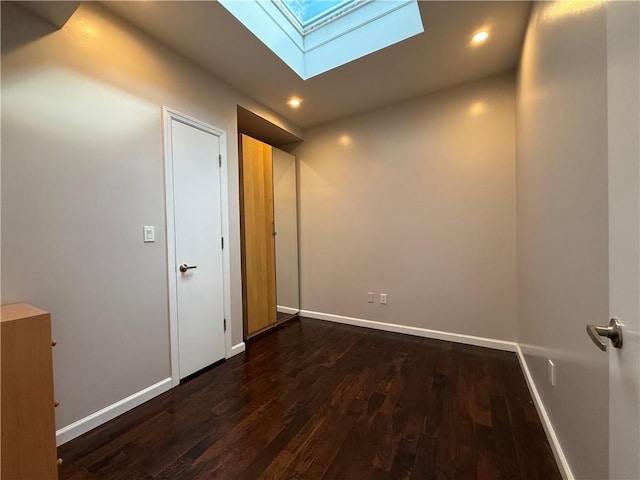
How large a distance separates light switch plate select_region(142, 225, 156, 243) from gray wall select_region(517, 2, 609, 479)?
2442 mm

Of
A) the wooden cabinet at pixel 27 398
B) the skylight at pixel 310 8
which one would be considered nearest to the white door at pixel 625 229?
the wooden cabinet at pixel 27 398

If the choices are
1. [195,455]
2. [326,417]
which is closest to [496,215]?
[326,417]

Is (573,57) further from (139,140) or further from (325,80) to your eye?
(139,140)

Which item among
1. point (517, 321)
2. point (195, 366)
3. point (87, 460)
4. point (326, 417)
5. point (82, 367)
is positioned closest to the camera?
point (87, 460)

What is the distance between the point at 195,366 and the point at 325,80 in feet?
9.58

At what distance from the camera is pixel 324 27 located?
2381mm

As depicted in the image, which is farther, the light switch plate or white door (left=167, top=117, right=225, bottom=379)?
white door (left=167, top=117, right=225, bottom=379)

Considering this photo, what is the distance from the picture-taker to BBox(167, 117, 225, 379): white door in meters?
Answer: 2.09

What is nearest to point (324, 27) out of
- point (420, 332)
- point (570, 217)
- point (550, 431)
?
point (570, 217)

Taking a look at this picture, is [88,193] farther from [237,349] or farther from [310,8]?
[310,8]

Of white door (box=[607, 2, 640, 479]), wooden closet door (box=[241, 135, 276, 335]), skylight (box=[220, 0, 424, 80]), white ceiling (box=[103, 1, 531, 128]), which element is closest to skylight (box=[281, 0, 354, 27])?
skylight (box=[220, 0, 424, 80])

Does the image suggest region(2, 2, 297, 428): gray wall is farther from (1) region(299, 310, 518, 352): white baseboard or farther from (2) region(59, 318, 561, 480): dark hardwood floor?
(1) region(299, 310, 518, 352): white baseboard

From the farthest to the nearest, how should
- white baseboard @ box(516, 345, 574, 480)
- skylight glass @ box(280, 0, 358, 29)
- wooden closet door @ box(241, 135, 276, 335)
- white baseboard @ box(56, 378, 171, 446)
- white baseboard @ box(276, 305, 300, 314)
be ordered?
white baseboard @ box(276, 305, 300, 314) < wooden closet door @ box(241, 135, 276, 335) < skylight glass @ box(280, 0, 358, 29) < white baseboard @ box(56, 378, 171, 446) < white baseboard @ box(516, 345, 574, 480)

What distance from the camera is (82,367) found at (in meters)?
1.55
